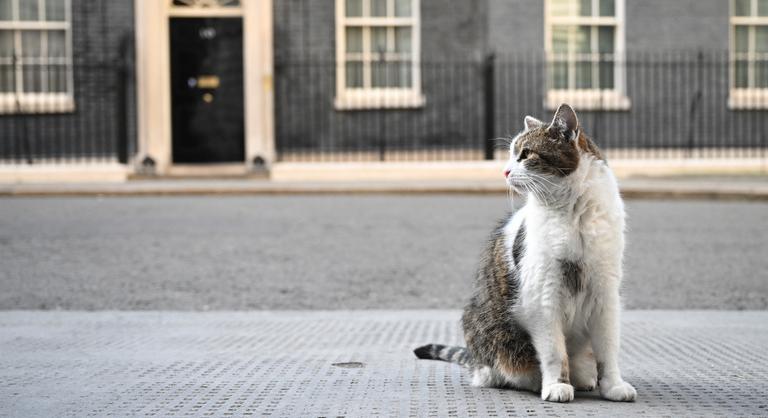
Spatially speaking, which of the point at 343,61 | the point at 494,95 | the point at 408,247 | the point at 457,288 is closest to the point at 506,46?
the point at 494,95

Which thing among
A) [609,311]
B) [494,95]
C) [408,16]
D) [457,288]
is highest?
[408,16]

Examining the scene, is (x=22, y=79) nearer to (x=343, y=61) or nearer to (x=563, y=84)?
(x=343, y=61)

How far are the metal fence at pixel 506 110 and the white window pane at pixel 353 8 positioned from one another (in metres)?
0.97

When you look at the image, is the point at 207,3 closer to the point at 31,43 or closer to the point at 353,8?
the point at 353,8

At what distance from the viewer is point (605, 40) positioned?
19.0m

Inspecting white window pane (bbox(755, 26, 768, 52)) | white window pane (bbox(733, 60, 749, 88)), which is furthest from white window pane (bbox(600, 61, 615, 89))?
white window pane (bbox(755, 26, 768, 52))

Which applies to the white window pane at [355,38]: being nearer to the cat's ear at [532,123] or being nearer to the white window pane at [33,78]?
the white window pane at [33,78]

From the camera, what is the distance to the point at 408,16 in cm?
1862

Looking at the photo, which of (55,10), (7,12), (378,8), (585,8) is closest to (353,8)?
(378,8)

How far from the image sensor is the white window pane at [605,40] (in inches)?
749

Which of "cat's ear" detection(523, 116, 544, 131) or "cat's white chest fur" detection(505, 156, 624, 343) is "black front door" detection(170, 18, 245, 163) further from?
"cat's white chest fur" detection(505, 156, 624, 343)

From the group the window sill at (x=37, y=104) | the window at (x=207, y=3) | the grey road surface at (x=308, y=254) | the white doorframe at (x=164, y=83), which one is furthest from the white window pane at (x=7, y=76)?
the grey road surface at (x=308, y=254)

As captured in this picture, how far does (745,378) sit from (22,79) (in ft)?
52.3

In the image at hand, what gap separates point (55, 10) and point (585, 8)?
359 inches
